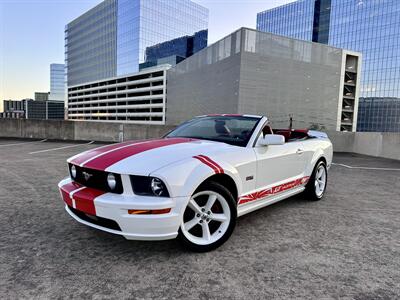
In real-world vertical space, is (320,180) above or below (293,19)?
below

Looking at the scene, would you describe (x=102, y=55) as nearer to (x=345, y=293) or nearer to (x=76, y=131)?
(x=76, y=131)

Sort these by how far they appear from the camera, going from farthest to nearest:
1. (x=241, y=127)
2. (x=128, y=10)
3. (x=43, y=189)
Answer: (x=128, y=10), (x=43, y=189), (x=241, y=127)

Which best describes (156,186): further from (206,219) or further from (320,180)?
(320,180)

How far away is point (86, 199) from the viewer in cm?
263

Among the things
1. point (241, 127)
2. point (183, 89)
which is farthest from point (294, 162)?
point (183, 89)

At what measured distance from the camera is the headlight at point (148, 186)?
2.53 metres

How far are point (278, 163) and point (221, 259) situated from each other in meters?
1.60

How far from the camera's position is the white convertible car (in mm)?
2502

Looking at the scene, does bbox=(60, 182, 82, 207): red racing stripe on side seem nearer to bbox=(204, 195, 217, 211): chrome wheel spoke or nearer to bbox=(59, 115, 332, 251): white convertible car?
bbox=(59, 115, 332, 251): white convertible car

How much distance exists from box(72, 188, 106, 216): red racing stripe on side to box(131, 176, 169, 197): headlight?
356 mm

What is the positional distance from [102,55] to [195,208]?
119644 mm

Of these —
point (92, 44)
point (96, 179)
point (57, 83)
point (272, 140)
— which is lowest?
point (96, 179)

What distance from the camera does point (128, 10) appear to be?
95.9 m

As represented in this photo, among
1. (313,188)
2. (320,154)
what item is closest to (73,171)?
(313,188)
